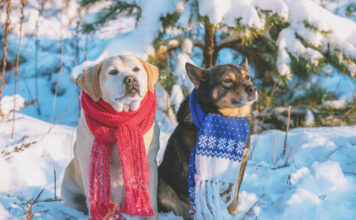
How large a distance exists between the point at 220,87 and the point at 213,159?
58 cm

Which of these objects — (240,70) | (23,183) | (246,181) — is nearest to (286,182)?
(246,181)

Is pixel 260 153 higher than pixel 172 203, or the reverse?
pixel 260 153

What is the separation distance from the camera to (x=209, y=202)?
2193 mm

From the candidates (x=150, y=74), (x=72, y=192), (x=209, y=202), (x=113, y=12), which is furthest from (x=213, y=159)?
(x=113, y=12)

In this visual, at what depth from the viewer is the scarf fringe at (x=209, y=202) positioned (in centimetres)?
216

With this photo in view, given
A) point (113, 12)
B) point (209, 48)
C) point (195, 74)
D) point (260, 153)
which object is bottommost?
point (260, 153)

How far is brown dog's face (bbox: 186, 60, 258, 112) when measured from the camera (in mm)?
2248

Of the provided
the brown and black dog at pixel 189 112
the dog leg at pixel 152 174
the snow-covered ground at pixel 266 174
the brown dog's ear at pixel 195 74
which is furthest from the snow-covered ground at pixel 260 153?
the brown dog's ear at pixel 195 74

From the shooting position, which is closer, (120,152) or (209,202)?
(120,152)

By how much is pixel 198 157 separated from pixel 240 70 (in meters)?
0.82

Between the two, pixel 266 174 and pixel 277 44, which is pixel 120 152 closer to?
pixel 266 174

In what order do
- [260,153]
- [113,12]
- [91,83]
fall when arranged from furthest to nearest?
[113,12] → [260,153] → [91,83]

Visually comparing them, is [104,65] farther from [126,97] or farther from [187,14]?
[187,14]

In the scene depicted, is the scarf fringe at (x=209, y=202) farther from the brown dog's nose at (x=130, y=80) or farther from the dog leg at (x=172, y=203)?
the brown dog's nose at (x=130, y=80)
